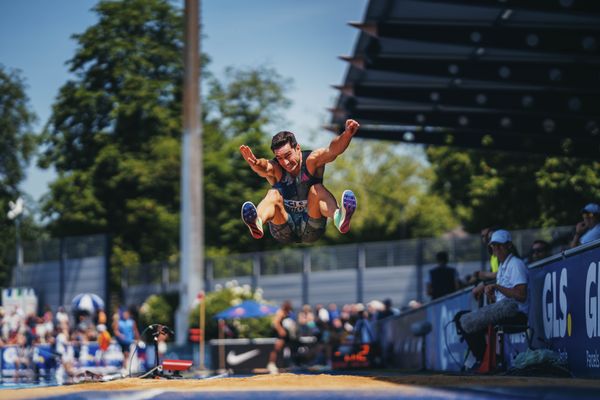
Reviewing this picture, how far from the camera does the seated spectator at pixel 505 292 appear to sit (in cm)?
1238

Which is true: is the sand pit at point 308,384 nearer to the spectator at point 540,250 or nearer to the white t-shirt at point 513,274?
the white t-shirt at point 513,274

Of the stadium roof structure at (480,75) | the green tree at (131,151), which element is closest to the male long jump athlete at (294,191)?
the stadium roof structure at (480,75)

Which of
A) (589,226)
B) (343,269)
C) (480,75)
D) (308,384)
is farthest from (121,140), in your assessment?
(308,384)

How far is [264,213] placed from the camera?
1349 centimetres

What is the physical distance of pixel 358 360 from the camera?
23203 millimetres

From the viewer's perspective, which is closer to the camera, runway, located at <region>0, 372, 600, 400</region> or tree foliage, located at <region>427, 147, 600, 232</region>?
runway, located at <region>0, 372, 600, 400</region>

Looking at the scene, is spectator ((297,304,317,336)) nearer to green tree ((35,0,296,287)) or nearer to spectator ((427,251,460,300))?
spectator ((427,251,460,300))

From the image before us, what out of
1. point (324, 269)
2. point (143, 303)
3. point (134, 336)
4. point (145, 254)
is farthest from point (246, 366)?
point (145, 254)

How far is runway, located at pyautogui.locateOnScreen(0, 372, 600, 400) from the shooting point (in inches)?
321

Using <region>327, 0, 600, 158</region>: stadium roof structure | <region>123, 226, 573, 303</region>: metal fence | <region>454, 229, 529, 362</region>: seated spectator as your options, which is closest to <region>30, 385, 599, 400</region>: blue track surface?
<region>454, 229, 529, 362</region>: seated spectator

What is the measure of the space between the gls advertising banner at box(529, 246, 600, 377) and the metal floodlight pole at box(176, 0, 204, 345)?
86.4ft

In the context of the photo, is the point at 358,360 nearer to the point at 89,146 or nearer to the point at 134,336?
the point at 134,336

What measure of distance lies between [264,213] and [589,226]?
385cm

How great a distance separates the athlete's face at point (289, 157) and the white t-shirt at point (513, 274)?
285 centimetres
